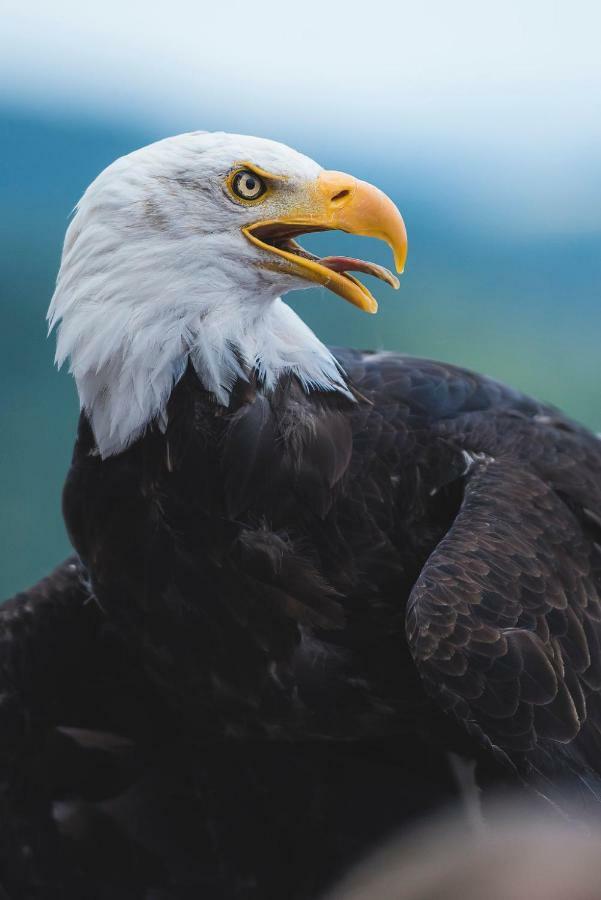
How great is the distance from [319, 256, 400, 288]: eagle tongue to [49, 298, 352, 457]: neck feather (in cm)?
14

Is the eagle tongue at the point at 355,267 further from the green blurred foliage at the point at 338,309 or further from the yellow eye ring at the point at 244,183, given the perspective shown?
the green blurred foliage at the point at 338,309

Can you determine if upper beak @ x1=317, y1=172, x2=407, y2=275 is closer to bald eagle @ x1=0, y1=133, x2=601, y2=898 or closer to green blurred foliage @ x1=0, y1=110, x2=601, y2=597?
bald eagle @ x1=0, y1=133, x2=601, y2=898

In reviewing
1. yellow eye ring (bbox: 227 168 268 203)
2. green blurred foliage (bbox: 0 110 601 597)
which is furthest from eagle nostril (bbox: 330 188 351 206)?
green blurred foliage (bbox: 0 110 601 597)

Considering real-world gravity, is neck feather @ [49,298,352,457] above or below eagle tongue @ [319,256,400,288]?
below

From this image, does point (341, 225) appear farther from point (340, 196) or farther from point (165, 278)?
point (165, 278)

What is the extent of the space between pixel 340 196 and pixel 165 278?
0.32 meters

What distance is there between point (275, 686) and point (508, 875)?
58.7 inches

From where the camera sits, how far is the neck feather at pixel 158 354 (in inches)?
74.3

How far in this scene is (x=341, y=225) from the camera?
1.85 m

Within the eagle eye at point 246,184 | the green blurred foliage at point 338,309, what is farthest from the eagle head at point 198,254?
the green blurred foliage at point 338,309

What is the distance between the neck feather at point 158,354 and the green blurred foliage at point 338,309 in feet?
8.58

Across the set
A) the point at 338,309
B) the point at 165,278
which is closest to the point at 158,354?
the point at 165,278

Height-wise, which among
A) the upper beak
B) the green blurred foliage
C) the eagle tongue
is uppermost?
the upper beak

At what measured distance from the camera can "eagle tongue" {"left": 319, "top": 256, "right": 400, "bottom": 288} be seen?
186cm
